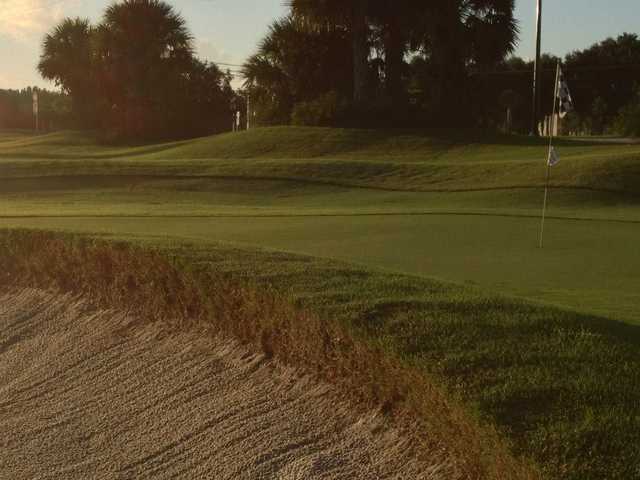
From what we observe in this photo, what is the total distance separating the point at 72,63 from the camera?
200 feet

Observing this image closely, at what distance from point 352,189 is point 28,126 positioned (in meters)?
87.8

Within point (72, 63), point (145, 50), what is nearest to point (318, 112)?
point (145, 50)

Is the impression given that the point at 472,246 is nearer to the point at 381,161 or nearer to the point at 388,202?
the point at 388,202

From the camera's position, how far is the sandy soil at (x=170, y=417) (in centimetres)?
471

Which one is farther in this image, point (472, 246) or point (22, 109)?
point (22, 109)

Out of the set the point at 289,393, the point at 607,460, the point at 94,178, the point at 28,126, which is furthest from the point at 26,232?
the point at 28,126

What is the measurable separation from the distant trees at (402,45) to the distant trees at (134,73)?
34.7ft

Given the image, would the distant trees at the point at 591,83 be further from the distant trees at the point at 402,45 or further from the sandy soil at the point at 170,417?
the sandy soil at the point at 170,417

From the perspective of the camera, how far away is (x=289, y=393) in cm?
539

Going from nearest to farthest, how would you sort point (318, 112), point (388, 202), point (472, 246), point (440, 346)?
point (440, 346)
point (472, 246)
point (388, 202)
point (318, 112)

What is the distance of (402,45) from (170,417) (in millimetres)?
38764

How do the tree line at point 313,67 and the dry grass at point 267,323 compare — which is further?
the tree line at point 313,67

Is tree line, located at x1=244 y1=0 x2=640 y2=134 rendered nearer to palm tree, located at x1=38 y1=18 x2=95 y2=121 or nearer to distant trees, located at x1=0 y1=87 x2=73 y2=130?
palm tree, located at x1=38 y1=18 x2=95 y2=121

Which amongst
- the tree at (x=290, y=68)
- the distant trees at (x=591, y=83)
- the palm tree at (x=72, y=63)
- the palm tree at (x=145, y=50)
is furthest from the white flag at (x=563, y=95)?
the distant trees at (x=591, y=83)
